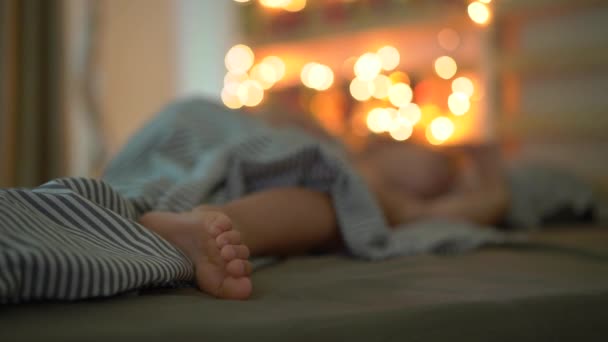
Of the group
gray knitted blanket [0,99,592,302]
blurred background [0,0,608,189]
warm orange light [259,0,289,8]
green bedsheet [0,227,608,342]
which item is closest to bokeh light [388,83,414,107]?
blurred background [0,0,608,189]

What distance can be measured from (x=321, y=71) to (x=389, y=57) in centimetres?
35

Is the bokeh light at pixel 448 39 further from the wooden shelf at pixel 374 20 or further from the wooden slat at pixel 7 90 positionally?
the wooden slat at pixel 7 90

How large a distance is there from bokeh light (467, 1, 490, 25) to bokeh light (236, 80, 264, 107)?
3.55ft

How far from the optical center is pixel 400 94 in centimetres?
252

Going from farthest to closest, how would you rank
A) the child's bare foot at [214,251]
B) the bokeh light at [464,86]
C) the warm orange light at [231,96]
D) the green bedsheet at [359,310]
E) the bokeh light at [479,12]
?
the warm orange light at [231,96] → the bokeh light at [464,86] → the bokeh light at [479,12] → the child's bare foot at [214,251] → the green bedsheet at [359,310]

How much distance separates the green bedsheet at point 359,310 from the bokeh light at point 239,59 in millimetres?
2359

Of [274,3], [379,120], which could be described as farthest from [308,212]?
Result: [274,3]

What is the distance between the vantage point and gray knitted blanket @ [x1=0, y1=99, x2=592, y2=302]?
1.60ft

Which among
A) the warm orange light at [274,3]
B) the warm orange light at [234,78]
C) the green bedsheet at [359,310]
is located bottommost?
Result: the green bedsheet at [359,310]

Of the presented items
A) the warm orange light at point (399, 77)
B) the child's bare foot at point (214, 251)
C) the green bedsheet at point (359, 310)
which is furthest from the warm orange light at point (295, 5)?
the child's bare foot at point (214, 251)

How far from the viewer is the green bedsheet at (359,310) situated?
17.8 inches

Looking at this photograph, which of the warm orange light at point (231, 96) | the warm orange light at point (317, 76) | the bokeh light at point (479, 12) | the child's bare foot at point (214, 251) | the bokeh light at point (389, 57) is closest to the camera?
the child's bare foot at point (214, 251)

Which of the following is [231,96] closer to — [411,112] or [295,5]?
[295,5]

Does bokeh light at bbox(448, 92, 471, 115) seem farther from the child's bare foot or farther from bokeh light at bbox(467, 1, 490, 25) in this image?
the child's bare foot
